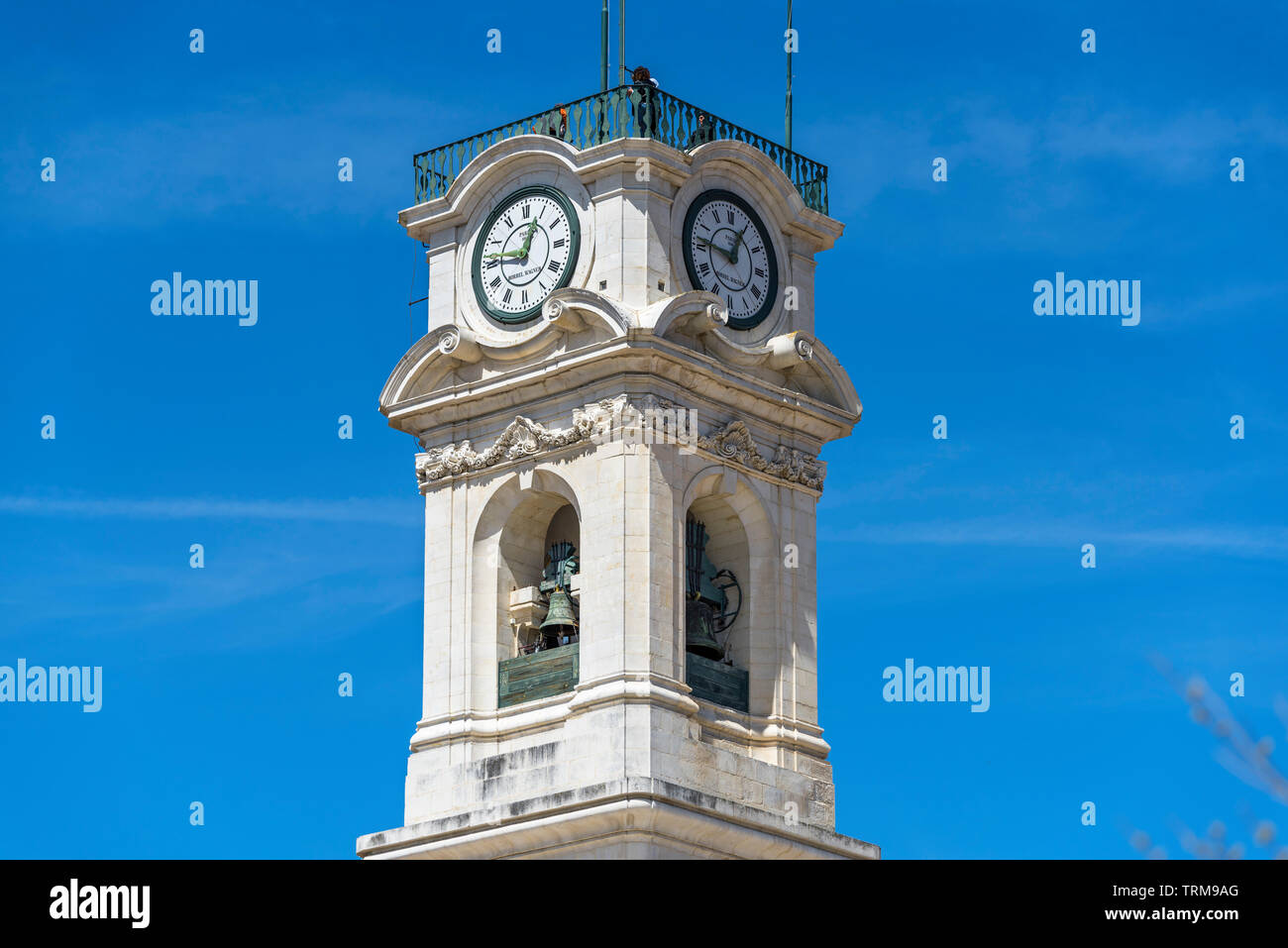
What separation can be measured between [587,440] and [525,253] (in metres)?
4.75

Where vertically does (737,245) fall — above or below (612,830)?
above

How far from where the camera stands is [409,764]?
78.4m

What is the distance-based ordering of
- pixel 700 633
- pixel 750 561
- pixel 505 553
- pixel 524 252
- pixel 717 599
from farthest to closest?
Answer: pixel 524 252 < pixel 750 561 < pixel 505 553 < pixel 717 599 < pixel 700 633

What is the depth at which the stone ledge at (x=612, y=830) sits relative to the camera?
2911 inches

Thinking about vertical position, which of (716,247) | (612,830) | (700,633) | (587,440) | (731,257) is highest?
(716,247)

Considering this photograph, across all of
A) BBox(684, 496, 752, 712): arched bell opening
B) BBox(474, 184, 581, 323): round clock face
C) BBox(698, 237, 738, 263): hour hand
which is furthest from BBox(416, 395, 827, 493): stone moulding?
BBox(698, 237, 738, 263): hour hand

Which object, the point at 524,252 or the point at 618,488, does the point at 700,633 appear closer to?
the point at 618,488

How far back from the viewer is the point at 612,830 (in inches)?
2918

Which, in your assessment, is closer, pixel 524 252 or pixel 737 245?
pixel 524 252

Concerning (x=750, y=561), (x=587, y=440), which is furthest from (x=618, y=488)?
(x=750, y=561)

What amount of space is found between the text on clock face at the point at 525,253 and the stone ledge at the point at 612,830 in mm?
11098

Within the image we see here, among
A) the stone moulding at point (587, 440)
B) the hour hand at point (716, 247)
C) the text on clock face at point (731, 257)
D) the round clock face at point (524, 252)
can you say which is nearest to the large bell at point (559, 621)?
the stone moulding at point (587, 440)
